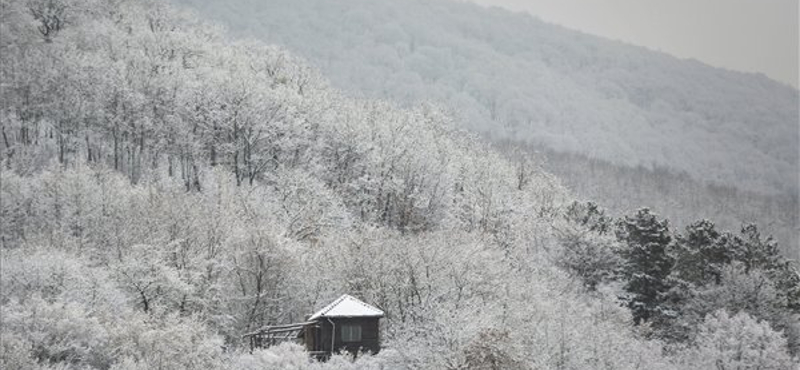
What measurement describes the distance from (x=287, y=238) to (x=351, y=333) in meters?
11.4

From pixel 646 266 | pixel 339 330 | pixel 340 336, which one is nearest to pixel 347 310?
pixel 339 330

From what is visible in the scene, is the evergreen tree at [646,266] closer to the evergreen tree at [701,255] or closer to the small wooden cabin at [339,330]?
the evergreen tree at [701,255]

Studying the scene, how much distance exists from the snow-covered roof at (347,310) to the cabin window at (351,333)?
776 millimetres

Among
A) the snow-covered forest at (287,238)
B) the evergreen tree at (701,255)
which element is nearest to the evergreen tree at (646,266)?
the snow-covered forest at (287,238)

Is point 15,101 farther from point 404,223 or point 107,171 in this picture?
point 404,223

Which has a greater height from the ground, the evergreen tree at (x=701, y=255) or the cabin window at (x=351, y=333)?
the evergreen tree at (x=701, y=255)

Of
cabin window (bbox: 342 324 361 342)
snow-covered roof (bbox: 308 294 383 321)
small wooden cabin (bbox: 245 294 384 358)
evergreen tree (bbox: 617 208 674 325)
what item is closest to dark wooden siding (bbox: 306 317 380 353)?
small wooden cabin (bbox: 245 294 384 358)

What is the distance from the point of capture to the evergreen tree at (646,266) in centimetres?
6838

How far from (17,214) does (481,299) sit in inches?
1395

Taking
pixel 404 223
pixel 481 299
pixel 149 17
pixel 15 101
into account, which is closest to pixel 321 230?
pixel 404 223

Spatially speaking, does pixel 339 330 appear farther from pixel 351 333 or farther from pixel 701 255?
pixel 701 255

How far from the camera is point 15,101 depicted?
85.5 meters

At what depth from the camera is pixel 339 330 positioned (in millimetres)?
49562

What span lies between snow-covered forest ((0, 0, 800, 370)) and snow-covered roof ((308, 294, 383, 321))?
2375 millimetres
